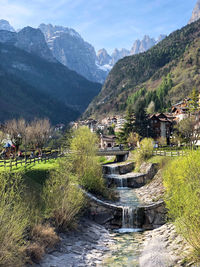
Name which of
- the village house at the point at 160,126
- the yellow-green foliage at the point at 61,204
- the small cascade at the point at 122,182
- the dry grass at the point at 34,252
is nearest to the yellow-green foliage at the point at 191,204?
the yellow-green foliage at the point at 61,204

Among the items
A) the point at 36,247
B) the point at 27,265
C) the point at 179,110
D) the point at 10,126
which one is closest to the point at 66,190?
the point at 36,247

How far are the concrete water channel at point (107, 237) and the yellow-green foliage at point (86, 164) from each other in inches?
164

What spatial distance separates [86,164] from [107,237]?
12922mm

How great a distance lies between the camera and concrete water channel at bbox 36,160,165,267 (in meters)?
22.4

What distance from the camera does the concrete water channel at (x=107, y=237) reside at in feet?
73.4

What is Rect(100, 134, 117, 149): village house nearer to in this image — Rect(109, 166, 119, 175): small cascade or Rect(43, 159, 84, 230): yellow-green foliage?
Rect(109, 166, 119, 175): small cascade

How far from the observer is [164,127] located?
343 ft

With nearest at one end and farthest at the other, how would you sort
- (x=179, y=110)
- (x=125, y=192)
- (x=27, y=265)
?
(x=27, y=265) → (x=125, y=192) → (x=179, y=110)

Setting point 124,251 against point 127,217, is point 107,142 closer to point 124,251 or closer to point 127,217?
point 127,217

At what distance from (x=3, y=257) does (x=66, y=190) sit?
37.9 ft

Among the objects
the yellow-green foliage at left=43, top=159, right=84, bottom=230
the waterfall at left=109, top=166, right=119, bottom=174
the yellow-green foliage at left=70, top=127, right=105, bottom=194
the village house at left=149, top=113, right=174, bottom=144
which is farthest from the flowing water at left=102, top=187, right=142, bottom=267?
the village house at left=149, top=113, right=174, bottom=144

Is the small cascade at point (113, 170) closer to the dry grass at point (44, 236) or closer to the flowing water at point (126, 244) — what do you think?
the flowing water at point (126, 244)

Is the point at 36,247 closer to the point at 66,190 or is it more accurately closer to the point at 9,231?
the point at 9,231

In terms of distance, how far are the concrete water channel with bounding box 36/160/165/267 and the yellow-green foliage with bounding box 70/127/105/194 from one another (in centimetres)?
418
